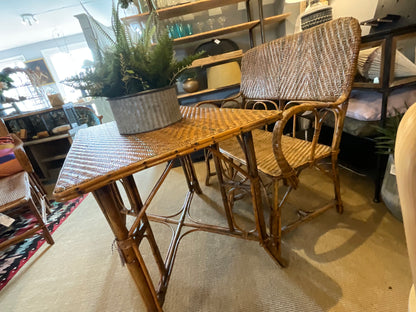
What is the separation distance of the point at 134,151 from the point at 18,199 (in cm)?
122

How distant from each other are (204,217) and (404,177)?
4.24 feet

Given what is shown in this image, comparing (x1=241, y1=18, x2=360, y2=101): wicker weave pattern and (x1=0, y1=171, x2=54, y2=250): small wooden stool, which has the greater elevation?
→ (x1=241, y1=18, x2=360, y2=101): wicker weave pattern

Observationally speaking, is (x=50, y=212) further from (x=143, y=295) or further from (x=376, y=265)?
(x=376, y=265)

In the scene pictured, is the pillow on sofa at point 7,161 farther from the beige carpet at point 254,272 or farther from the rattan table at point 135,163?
the rattan table at point 135,163

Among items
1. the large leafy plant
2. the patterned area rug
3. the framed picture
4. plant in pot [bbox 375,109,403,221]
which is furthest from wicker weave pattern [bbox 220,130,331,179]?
the framed picture

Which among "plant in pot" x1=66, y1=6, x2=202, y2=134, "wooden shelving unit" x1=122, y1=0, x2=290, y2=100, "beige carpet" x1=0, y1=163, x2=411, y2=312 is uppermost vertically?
"wooden shelving unit" x1=122, y1=0, x2=290, y2=100

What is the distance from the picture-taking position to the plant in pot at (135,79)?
67 centimetres

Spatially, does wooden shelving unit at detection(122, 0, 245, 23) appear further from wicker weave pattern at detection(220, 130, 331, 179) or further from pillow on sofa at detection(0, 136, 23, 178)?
pillow on sofa at detection(0, 136, 23, 178)

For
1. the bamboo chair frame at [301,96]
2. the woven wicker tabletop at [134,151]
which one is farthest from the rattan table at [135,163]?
the bamboo chair frame at [301,96]

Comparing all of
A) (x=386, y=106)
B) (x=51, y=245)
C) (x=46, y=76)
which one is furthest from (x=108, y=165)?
(x=46, y=76)

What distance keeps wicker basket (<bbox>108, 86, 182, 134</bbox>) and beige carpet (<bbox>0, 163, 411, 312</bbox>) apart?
0.78 m

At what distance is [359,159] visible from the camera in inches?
61.0

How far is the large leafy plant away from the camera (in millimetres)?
670

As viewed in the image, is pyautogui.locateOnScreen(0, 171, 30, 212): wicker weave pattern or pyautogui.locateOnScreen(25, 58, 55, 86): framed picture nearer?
pyautogui.locateOnScreen(0, 171, 30, 212): wicker weave pattern
